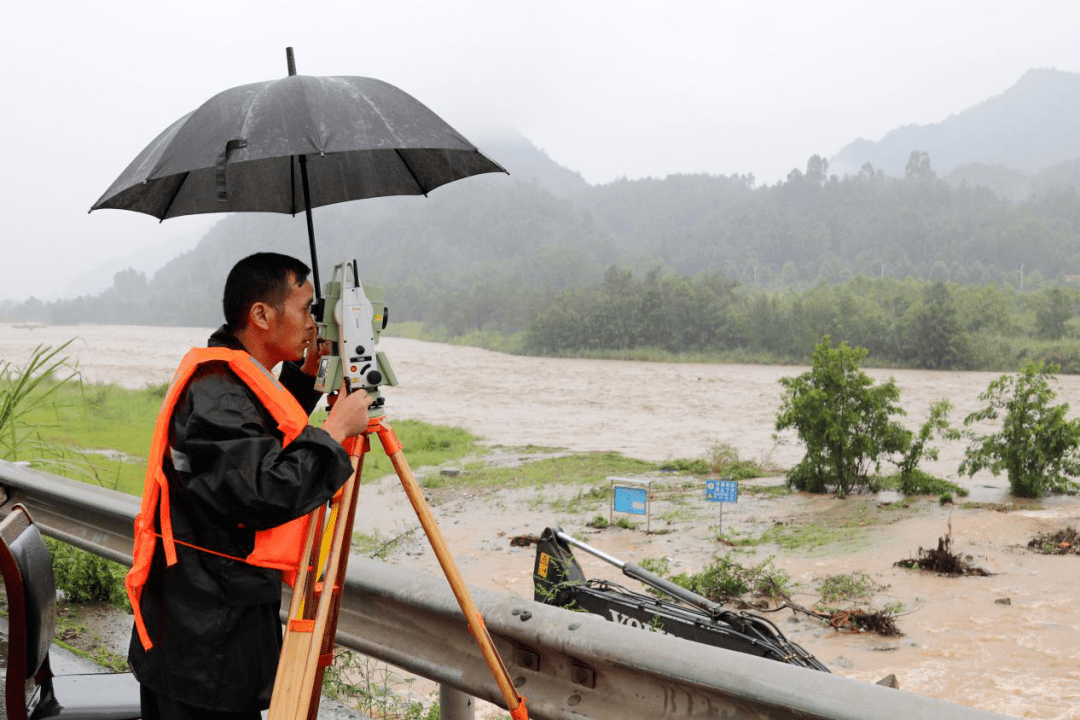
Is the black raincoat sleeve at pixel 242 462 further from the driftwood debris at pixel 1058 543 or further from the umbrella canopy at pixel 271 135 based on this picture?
the driftwood debris at pixel 1058 543

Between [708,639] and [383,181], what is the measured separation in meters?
2.98

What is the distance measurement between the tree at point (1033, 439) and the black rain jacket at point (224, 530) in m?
14.3

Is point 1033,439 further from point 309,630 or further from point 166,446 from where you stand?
point 166,446

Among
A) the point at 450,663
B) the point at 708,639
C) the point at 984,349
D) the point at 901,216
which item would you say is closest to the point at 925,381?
the point at 984,349

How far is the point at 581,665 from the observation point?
5.10 feet

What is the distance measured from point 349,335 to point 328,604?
44cm

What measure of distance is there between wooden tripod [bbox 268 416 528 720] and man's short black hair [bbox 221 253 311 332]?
26cm

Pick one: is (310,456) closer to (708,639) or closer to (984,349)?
(708,639)

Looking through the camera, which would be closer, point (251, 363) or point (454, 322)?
point (251, 363)

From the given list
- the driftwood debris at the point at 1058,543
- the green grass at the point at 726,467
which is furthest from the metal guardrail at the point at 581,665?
the green grass at the point at 726,467

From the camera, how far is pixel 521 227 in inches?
4279

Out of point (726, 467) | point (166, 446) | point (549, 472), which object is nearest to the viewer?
point (166, 446)

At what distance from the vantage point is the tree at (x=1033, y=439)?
14.4 meters

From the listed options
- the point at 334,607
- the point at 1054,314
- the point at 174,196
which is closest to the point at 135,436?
the point at 174,196
